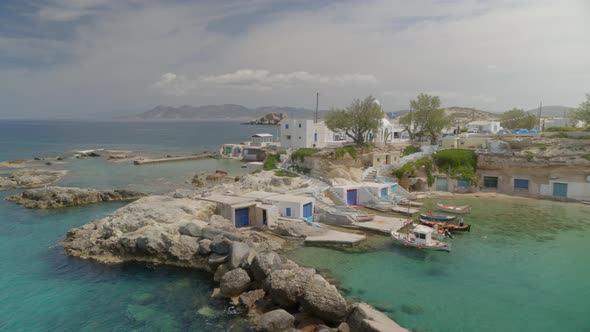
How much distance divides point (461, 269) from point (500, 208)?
18.2 m

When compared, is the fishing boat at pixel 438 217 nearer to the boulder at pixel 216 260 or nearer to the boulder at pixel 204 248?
the boulder at pixel 216 260

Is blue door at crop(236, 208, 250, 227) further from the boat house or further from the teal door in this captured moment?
the teal door

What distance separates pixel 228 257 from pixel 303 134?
34.5 metres

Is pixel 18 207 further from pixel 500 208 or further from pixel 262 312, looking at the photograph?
pixel 500 208

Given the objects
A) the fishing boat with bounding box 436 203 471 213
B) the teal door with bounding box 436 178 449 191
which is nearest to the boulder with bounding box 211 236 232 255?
the fishing boat with bounding box 436 203 471 213

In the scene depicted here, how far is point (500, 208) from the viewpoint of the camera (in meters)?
38.2

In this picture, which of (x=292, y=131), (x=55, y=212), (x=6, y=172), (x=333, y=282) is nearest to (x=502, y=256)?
(x=333, y=282)

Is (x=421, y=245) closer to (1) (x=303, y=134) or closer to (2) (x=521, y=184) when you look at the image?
(2) (x=521, y=184)

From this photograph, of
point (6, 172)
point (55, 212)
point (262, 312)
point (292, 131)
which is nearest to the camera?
point (262, 312)

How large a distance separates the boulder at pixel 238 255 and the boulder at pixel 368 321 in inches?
299

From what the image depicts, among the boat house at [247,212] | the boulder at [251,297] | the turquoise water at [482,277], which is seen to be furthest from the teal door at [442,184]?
the boulder at [251,297]

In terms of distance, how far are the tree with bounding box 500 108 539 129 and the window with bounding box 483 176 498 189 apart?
33.1 m

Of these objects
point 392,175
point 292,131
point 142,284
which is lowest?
point 142,284

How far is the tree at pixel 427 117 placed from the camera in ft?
188
